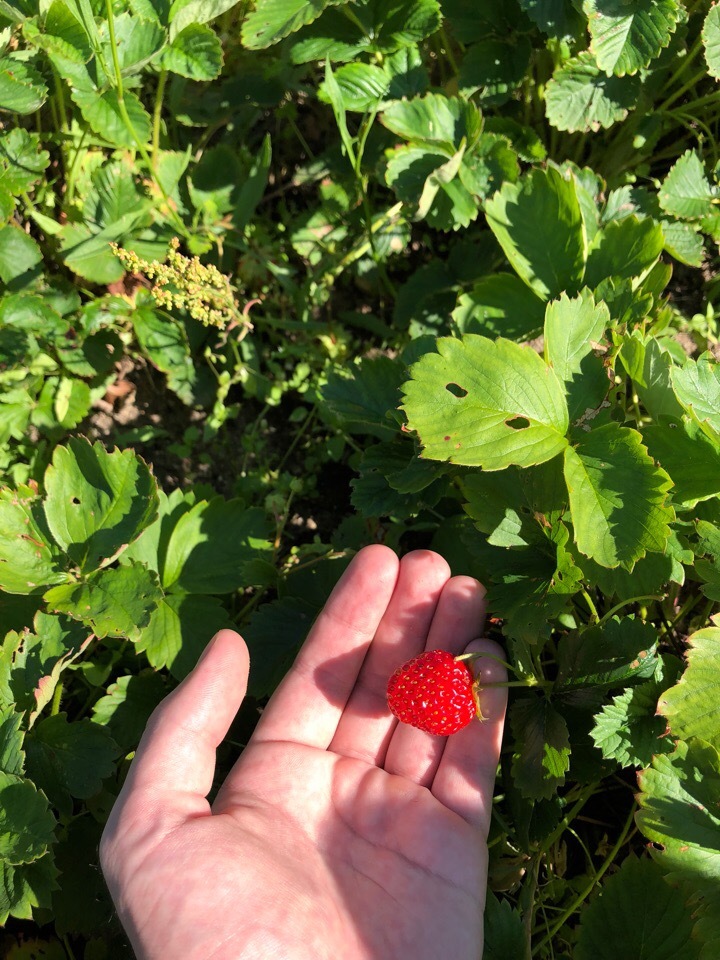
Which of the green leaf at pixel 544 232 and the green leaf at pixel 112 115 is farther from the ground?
the green leaf at pixel 112 115

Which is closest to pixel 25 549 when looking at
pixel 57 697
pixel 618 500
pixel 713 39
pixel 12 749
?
pixel 57 697

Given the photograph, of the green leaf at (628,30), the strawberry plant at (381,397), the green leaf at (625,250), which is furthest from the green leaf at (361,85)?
the green leaf at (625,250)

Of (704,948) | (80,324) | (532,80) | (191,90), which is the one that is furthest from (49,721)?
(532,80)

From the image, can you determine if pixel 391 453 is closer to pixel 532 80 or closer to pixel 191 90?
pixel 532 80

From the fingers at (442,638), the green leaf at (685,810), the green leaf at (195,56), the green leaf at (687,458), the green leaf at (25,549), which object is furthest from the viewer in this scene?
the green leaf at (195,56)

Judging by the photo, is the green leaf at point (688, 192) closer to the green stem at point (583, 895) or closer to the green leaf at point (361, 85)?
the green leaf at point (361, 85)

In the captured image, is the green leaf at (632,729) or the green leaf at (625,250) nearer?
the green leaf at (632,729)

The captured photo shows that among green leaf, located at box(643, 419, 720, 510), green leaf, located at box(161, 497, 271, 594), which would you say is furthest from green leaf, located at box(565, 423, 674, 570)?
green leaf, located at box(161, 497, 271, 594)
